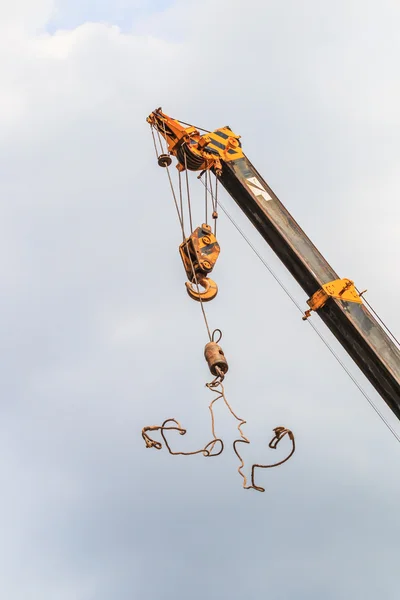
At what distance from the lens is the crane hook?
1059cm

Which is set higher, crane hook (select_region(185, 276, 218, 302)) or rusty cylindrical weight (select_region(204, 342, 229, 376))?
crane hook (select_region(185, 276, 218, 302))

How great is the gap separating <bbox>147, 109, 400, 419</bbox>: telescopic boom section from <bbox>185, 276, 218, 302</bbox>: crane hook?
1.46 meters

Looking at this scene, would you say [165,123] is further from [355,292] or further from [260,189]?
[355,292]

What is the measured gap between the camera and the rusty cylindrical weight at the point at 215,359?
30.8 ft

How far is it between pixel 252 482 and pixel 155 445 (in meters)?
1.29

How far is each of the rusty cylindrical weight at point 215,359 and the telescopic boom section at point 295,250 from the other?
2303mm

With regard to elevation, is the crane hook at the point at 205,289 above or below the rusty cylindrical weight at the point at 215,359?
above

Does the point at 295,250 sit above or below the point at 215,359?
above

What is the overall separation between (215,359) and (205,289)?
169 centimetres

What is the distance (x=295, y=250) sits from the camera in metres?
11.5

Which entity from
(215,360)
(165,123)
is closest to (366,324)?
(215,360)

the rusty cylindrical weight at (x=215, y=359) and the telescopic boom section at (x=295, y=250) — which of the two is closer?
the rusty cylindrical weight at (x=215, y=359)

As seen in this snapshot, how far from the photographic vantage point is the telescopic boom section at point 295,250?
10742 mm

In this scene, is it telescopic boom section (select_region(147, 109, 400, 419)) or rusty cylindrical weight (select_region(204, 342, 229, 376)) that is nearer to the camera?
rusty cylindrical weight (select_region(204, 342, 229, 376))
